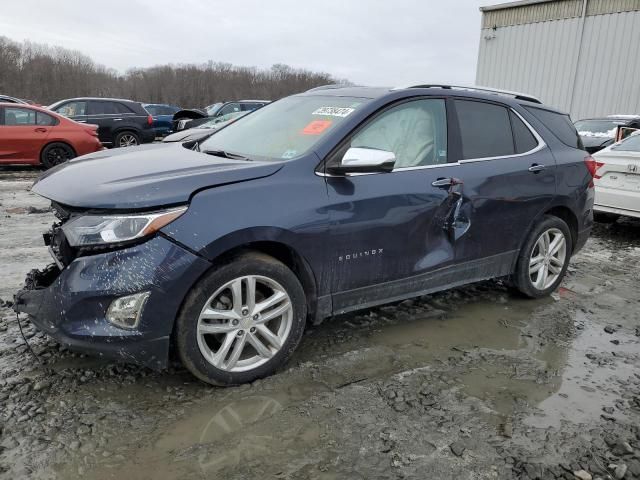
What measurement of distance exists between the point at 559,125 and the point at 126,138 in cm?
1245

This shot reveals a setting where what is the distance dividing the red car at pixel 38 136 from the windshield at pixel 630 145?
10.1 metres

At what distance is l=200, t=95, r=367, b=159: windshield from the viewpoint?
10.8 ft

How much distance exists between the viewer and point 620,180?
268 inches

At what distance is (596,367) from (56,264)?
3.32 metres

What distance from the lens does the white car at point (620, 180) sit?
663 centimetres

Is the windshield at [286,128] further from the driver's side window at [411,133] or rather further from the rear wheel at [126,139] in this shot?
the rear wheel at [126,139]

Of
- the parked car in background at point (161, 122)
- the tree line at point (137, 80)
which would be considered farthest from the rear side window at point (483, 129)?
the tree line at point (137, 80)

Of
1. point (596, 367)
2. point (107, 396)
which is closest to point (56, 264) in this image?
point (107, 396)

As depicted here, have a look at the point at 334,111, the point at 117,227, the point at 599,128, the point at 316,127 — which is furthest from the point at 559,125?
the point at 599,128

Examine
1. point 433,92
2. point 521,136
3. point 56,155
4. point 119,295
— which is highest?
point 433,92

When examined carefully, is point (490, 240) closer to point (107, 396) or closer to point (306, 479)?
point (306, 479)

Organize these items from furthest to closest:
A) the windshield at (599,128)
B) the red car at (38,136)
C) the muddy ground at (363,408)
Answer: the windshield at (599,128)
the red car at (38,136)
the muddy ground at (363,408)

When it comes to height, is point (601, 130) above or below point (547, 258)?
above

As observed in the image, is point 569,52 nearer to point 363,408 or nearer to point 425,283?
point 425,283
